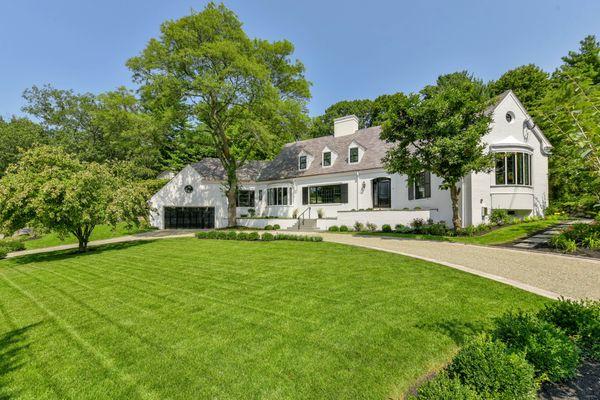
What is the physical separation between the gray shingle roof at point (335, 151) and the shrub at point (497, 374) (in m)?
18.2

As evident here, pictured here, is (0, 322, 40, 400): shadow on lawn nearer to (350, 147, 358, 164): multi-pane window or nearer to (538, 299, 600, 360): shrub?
(538, 299, 600, 360): shrub

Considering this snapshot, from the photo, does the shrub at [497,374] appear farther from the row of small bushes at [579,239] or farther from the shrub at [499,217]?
the shrub at [499,217]

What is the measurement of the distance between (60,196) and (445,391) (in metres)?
16.4

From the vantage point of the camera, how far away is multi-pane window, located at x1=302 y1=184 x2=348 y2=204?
74.2ft

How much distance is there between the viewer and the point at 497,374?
9.12 feet

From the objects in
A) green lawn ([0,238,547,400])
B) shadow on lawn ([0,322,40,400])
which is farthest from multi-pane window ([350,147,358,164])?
shadow on lawn ([0,322,40,400])

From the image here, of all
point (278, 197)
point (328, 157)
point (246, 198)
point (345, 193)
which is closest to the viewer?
point (345, 193)

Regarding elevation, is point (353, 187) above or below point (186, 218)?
above

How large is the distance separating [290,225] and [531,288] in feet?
58.3

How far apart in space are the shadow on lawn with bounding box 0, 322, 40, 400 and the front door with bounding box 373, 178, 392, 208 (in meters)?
19.3

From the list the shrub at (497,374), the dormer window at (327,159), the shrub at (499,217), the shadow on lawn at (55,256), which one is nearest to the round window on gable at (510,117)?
the shrub at (499,217)

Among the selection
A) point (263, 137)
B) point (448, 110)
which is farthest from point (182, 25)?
point (448, 110)

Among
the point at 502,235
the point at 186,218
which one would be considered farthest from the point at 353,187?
the point at 186,218

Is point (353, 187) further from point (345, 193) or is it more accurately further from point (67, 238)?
point (67, 238)
